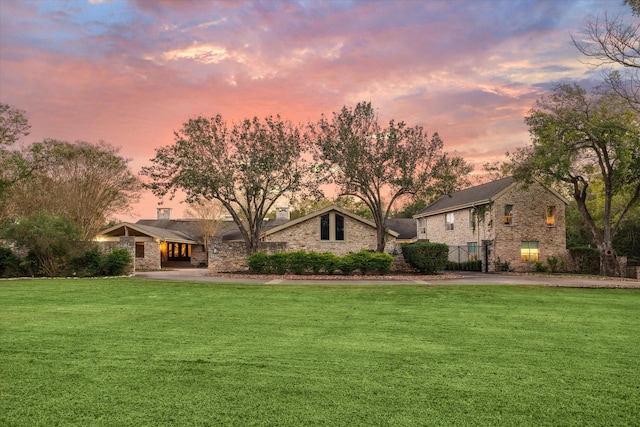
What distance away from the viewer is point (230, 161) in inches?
1093

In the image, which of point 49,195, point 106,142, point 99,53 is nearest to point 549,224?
point 99,53

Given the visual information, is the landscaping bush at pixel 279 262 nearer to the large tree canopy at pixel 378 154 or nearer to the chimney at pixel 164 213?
the large tree canopy at pixel 378 154

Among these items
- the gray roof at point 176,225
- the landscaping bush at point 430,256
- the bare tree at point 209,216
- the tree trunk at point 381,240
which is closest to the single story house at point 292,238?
the tree trunk at point 381,240

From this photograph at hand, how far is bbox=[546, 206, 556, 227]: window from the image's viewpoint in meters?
33.0

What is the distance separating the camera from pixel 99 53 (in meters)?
19.6

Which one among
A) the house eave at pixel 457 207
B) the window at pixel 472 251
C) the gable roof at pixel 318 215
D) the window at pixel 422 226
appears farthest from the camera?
the window at pixel 422 226

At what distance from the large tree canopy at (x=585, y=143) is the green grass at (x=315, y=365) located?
19.3 metres

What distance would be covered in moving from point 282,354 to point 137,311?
18.6ft

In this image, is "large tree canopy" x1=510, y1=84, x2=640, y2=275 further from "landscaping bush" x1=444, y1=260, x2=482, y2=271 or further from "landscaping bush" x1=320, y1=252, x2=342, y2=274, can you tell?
"landscaping bush" x1=320, y1=252, x2=342, y2=274

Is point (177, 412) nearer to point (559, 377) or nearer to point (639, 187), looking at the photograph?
point (559, 377)

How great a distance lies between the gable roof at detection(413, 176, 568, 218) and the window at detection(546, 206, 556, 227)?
95cm

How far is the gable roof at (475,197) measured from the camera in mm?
32438

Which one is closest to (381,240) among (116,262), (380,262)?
(380,262)

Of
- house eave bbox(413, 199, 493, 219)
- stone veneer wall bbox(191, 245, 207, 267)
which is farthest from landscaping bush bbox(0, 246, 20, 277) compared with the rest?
house eave bbox(413, 199, 493, 219)
